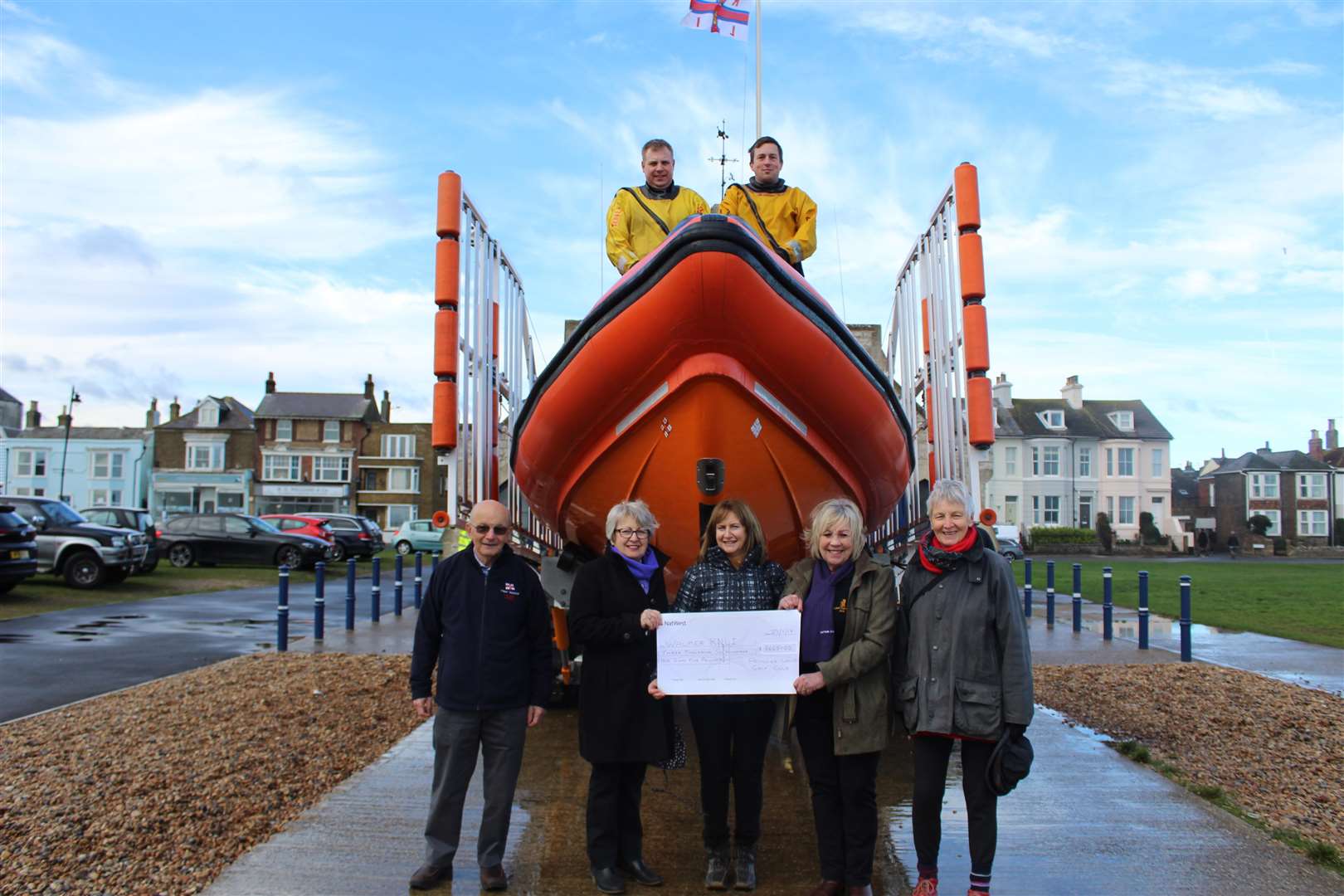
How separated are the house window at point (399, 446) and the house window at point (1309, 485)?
44210 millimetres

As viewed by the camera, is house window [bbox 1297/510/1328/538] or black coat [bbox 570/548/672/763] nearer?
black coat [bbox 570/548/672/763]

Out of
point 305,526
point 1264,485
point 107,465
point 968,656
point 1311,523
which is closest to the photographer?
point 968,656

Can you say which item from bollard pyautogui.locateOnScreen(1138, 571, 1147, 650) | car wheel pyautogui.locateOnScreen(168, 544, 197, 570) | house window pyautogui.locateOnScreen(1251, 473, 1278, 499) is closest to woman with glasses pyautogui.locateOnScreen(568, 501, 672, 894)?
bollard pyautogui.locateOnScreen(1138, 571, 1147, 650)

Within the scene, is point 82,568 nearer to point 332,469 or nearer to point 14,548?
point 14,548

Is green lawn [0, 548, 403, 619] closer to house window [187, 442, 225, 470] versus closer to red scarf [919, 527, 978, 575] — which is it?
red scarf [919, 527, 978, 575]

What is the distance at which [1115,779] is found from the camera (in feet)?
14.9

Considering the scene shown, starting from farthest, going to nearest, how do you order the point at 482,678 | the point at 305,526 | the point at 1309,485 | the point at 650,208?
the point at 1309,485
the point at 305,526
the point at 650,208
the point at 482,678

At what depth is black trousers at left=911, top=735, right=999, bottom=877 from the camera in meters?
2.97

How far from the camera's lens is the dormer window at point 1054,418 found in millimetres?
44094

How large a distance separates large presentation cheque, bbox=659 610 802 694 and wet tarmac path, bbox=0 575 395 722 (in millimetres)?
4863

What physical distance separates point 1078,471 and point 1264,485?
11509 millimetres

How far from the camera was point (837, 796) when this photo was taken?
314 cm

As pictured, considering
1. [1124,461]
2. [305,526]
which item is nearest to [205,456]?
[305,526]

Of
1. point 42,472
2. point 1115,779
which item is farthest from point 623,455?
point 42,472
